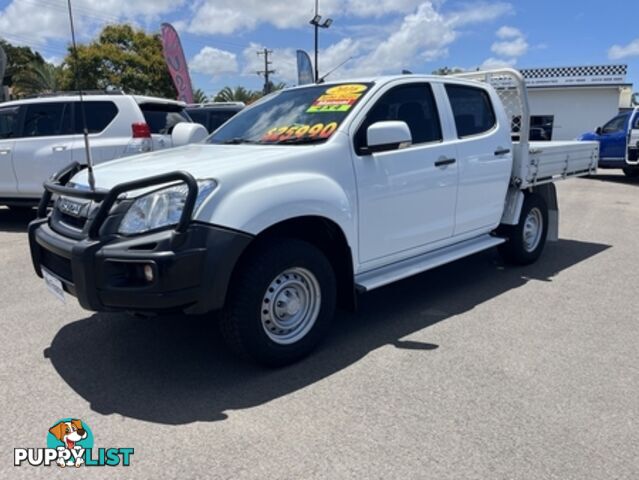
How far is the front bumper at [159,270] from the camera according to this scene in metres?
2.82

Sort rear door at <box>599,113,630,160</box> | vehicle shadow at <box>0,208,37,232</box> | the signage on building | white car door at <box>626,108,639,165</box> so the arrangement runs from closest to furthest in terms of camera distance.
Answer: vehicle shadow at <box>0,208,37,232</box>, white car door at <box>626,108,639,165</box>, rear door at <box>599,113,630,160</box>, the signage on building

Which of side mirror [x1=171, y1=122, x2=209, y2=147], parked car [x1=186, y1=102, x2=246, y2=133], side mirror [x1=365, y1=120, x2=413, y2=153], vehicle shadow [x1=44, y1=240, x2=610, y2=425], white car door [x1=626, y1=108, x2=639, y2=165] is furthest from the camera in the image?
white car door [x1=626, y1=108, x2=639, y2=165]

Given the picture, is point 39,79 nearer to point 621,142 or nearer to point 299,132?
point 621,142

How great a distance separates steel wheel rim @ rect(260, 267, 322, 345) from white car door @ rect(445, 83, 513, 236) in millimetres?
1811

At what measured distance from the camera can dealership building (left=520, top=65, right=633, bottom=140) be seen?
32219 mm

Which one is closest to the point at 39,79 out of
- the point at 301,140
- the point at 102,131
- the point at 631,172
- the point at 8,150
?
the point at 8,150

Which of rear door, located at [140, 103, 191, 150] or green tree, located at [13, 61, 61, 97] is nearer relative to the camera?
rear door, located at [140, 103, 191, 150]

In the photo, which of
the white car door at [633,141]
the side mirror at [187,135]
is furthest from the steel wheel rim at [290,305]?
the white car door at [633,141]

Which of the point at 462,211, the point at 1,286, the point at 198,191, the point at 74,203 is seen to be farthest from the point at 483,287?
the point at 1,286

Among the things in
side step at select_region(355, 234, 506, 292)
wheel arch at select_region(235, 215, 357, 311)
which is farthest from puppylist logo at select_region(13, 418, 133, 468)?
side step at select_region(355, 234, 506, 292)

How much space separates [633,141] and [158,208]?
47.4ft

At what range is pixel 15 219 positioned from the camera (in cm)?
898

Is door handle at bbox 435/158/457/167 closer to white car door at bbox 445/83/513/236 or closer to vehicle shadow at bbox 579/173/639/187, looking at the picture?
white car door at bbox 445/83/513/236

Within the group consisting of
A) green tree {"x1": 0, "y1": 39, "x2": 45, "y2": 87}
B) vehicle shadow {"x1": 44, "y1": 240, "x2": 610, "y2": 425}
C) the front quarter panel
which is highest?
green tree {"x1": 0, "y1": 39, "x2": 45, "y2": 87}
